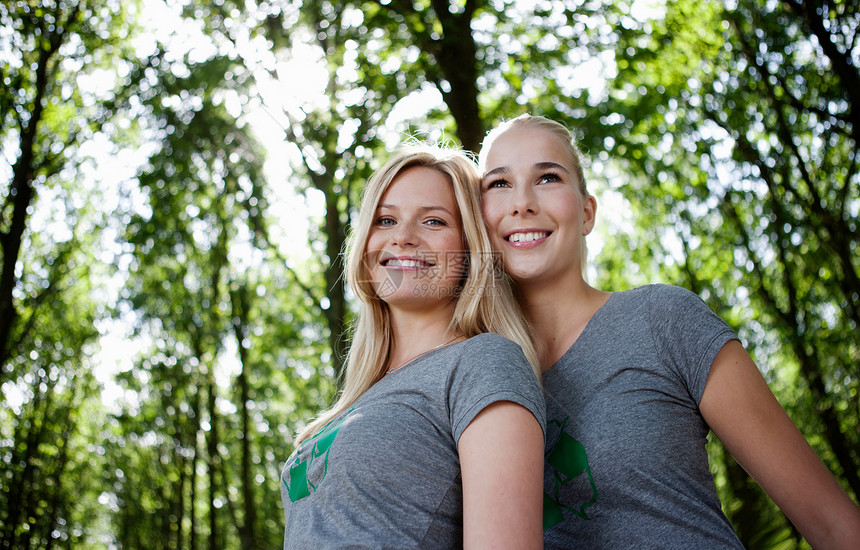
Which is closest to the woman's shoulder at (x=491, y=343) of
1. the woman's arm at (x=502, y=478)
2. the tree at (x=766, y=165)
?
the woman's arm at (x=502, y=478)

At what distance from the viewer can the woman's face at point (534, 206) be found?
8.75 ft

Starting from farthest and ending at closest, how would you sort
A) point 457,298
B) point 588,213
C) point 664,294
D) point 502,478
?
point 588,213
point 457,298
point 664,294
point 502,478

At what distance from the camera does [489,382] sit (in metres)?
2.04

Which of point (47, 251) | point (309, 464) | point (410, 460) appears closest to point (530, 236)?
point (410, 460)

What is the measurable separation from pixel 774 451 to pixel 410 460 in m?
1.15

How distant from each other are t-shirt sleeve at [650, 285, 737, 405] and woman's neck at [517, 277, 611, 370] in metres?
0.33

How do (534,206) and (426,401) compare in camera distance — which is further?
(534,206)

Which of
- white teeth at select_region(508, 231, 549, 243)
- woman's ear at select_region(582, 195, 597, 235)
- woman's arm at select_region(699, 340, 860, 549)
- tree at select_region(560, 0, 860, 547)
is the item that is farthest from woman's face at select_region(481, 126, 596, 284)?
tree at select_region(560, 0, 860, 547)

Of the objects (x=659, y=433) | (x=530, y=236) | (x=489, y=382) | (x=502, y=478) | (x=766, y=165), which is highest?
(x=766, y=165)

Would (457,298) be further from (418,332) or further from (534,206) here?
(534,206)

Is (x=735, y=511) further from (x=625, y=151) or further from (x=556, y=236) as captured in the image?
(x=556, y=236)

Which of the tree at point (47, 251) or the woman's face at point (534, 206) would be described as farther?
the tree at point (47, 251)

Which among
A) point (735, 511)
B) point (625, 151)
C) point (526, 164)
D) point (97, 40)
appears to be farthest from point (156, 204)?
point (735, 511)

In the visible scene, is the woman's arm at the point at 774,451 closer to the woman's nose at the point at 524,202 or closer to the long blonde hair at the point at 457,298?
the long blonde hair at the point at 457,298
